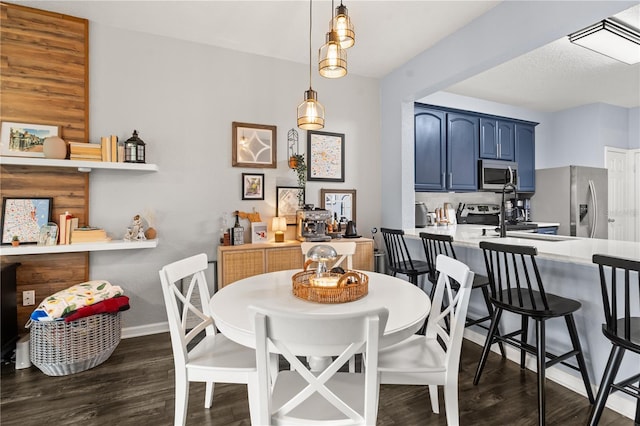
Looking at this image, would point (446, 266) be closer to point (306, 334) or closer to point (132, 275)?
point (306, 334)

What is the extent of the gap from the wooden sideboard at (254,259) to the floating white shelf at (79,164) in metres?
0.96

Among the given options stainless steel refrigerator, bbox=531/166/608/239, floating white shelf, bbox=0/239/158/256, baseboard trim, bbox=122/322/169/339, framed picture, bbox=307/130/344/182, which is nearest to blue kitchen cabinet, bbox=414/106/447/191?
framed picture, bbox=307/130/344/182

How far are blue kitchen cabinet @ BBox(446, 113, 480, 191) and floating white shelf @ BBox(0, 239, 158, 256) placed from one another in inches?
137

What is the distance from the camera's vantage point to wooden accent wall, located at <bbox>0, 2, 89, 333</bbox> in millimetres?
2564

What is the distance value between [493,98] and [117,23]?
15.3 feet

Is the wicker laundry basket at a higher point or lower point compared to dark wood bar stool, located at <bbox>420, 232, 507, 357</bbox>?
lower

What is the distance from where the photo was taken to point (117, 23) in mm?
2820

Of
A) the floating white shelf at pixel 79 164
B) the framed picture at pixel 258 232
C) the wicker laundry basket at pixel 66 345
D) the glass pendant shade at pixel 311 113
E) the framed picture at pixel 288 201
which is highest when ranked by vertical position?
the glass pendant shade at pixel 311 113

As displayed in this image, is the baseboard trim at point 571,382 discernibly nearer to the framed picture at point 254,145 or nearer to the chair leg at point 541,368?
the chair leg at point 541,368

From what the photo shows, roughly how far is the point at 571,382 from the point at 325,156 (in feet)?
9.32

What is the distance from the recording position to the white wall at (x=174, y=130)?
2.85m

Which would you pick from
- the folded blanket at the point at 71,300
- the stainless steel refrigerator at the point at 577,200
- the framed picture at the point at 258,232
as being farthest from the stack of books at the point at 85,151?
the stainless steel refrigerator at the point at 577,200

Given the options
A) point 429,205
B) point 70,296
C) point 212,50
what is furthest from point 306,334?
point 429,205

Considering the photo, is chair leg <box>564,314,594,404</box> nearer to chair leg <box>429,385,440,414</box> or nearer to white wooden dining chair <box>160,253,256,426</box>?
chair leg <box>429,385,440,414</box>
